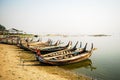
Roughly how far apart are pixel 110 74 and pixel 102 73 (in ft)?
3.39

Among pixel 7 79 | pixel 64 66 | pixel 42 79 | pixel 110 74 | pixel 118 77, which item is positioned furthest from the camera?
pixel 64 66

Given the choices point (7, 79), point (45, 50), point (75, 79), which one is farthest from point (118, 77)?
point (45, 50)

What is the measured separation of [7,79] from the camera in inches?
A: 508

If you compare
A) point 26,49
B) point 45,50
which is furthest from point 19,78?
point 26,49

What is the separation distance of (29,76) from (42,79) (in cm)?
141

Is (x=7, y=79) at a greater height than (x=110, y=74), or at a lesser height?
greater

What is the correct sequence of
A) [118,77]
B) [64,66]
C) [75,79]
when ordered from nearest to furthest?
[75,79] < [118,77] < [64,66]

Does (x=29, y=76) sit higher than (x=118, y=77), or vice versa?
(x=29, y=76)

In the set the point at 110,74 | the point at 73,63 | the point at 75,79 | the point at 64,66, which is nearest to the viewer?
the point at 75,79

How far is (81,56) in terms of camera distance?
83.5 feet

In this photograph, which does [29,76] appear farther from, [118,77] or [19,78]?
[118,77]

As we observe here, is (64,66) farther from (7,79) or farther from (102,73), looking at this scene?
(7,79)

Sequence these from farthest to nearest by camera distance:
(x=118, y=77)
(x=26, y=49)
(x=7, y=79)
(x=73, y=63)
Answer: (x=26, y=49) → (x=73, y=63) → (x=118, y=77) → (x=7, y=79)

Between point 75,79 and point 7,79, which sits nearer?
point 7,79
